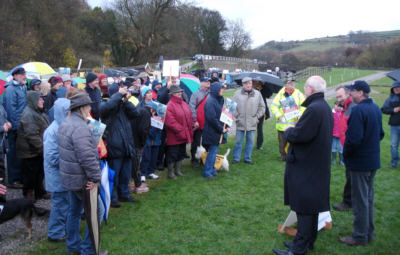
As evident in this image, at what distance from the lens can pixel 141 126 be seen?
246 inches

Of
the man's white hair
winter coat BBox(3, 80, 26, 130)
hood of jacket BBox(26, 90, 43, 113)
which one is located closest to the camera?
the man's white hair

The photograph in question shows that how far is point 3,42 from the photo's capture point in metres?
21.5

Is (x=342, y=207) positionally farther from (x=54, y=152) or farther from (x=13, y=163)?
(x=13, y=163)

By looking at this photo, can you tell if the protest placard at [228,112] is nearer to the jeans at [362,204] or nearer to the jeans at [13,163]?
the jeans at [362,204]

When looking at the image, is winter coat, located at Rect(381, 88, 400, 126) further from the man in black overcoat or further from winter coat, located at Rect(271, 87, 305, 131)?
the man in black overcoat

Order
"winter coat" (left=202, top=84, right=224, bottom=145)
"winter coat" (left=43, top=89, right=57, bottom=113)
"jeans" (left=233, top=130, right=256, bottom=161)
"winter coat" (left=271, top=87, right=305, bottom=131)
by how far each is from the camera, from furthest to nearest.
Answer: "jeans" (left=233, top=130, right=256, bottom=161) < "winter coat" (left=271, top=87, right=305, bottom=131) < "winter coat" (left=43, top=89, right=57, bottom=113) < "winter coat" (left=202, top=84, right=224, bottom=145)

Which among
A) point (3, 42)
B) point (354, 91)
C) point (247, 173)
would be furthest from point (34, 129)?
point (3, 42)

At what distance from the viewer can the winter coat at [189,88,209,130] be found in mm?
7750

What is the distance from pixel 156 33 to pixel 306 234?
44.4 metres

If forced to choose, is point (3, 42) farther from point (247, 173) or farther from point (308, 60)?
point (308, 60)

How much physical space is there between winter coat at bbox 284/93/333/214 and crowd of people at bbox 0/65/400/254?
0.01m

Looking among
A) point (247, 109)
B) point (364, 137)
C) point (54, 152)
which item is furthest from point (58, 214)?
point (247, 109)

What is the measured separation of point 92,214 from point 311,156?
8.61 feet

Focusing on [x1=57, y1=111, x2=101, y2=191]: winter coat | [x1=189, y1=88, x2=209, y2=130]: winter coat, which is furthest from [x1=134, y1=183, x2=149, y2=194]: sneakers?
[x1=57, y1=111, x2=101, y2=191]: winter coat
